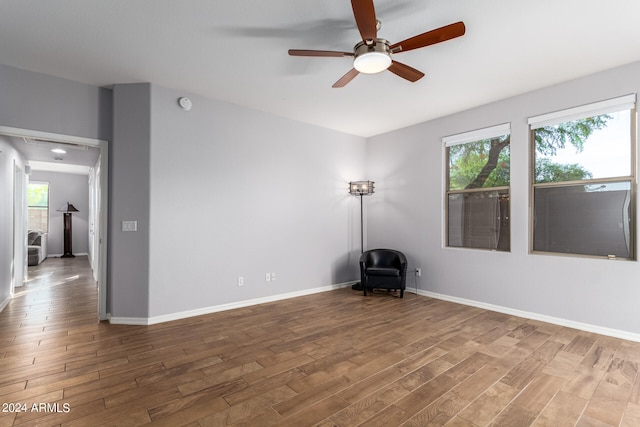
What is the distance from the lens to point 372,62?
257 centimetres

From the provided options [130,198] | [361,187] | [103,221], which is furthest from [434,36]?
[103,221]

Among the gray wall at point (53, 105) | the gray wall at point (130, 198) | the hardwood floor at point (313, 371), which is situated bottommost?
the hardwood floor at point (313, 371)

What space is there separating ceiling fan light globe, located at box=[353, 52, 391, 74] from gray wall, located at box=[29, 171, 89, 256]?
36.3 ft

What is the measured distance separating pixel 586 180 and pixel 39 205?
1331 cm

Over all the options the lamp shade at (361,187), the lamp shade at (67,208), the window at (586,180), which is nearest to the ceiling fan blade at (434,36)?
the window at (586,180)

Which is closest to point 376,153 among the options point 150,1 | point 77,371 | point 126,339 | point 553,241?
point 553,241

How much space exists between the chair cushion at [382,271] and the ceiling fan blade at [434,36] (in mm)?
3346

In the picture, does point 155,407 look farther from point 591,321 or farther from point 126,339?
point 591,321

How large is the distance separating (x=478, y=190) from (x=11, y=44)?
5.60 metres

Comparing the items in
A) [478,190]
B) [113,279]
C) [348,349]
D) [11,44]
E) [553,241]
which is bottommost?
[348,349]

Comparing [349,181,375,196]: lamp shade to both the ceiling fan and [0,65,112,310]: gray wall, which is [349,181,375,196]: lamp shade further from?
[0,65,112,310]: gray wall

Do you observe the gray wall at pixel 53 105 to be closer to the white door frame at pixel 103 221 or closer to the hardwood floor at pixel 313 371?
the white door frame at pixel 103 221

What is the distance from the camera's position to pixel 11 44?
9.52 feet

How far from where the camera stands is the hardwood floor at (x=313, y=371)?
200 cm
